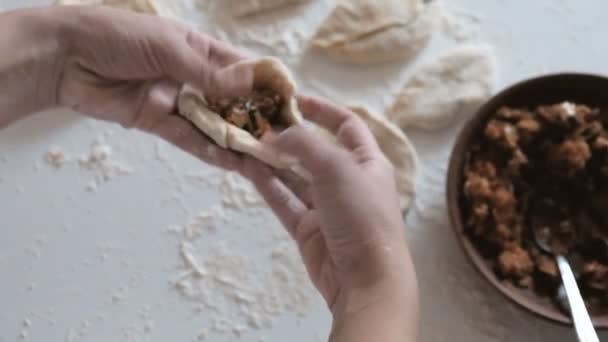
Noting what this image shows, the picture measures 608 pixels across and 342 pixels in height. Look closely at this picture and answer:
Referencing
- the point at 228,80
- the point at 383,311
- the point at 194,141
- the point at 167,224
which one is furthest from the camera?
the point at 167,224

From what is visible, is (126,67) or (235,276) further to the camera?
(235,276)

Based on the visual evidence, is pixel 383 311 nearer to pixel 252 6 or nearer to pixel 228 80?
pixel 228 80

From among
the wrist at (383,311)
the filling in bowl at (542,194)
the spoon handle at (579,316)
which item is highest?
the wrist at (383,311)

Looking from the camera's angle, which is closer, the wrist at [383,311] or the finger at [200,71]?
the wrist at [383,311]

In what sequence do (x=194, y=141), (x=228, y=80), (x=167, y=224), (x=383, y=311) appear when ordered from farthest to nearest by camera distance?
(x=167, y=224), (x=194, y=141), (x=228, y=80), (x=383, y=311)

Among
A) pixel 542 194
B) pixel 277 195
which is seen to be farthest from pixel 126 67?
pixel 542 194

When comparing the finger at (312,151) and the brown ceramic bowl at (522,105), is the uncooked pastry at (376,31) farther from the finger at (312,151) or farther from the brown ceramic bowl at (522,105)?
the finger at (312,151)

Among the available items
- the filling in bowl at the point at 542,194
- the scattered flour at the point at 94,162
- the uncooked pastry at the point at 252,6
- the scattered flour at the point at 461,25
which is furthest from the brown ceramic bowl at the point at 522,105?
the scattered flour at the point at 94,162

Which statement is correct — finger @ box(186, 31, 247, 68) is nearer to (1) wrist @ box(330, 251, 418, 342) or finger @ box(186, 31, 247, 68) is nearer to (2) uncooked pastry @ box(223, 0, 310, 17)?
(2) uncooked pastry @ box(223, 0, 310, 17)
